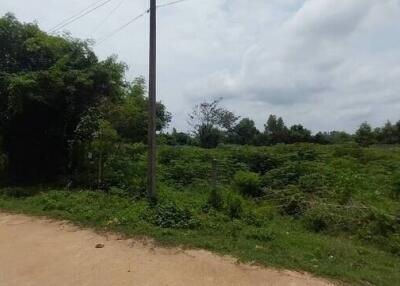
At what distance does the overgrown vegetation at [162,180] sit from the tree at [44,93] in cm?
4

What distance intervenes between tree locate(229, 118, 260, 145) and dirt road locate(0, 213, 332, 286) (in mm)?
50462

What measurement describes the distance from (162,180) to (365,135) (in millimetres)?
37638

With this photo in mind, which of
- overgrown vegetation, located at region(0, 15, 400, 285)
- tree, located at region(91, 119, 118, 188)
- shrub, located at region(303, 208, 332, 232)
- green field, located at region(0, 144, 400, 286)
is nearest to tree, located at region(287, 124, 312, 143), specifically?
overgrown vegetation, located at region(0, 15, 400, 285)

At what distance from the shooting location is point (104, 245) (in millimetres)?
8836

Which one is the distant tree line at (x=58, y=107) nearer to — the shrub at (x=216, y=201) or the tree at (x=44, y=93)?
→ the tree at (x=44, y=93)

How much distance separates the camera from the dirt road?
6.85m

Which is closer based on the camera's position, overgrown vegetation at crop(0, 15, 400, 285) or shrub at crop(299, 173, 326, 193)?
overgrown vegetation at crop(0, 15, 400, 285)

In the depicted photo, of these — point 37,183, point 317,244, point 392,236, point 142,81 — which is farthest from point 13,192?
point 392,236

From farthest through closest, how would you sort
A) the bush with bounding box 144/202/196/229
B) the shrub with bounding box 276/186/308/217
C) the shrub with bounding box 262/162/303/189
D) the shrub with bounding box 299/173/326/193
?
the shrub with bounding box 262/162/303/189
the shrub with bounding box 299/173/326/193
the shrub with bounding box 276/186/308/217
the bush with bounding box 144/202/196/229

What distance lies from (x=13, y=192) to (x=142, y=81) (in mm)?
5889

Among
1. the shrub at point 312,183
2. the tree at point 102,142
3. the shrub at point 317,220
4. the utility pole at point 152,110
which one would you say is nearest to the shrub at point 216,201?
the utility pole at point 152,110

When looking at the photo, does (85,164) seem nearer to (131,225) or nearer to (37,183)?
(37,183)

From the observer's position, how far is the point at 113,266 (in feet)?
25.0

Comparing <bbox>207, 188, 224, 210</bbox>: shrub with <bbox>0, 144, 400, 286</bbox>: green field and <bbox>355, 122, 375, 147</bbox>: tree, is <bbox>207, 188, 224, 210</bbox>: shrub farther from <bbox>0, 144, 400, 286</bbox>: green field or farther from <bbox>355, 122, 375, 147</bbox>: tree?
<bbox>355, 122, 375, 147</bbox>: tree
